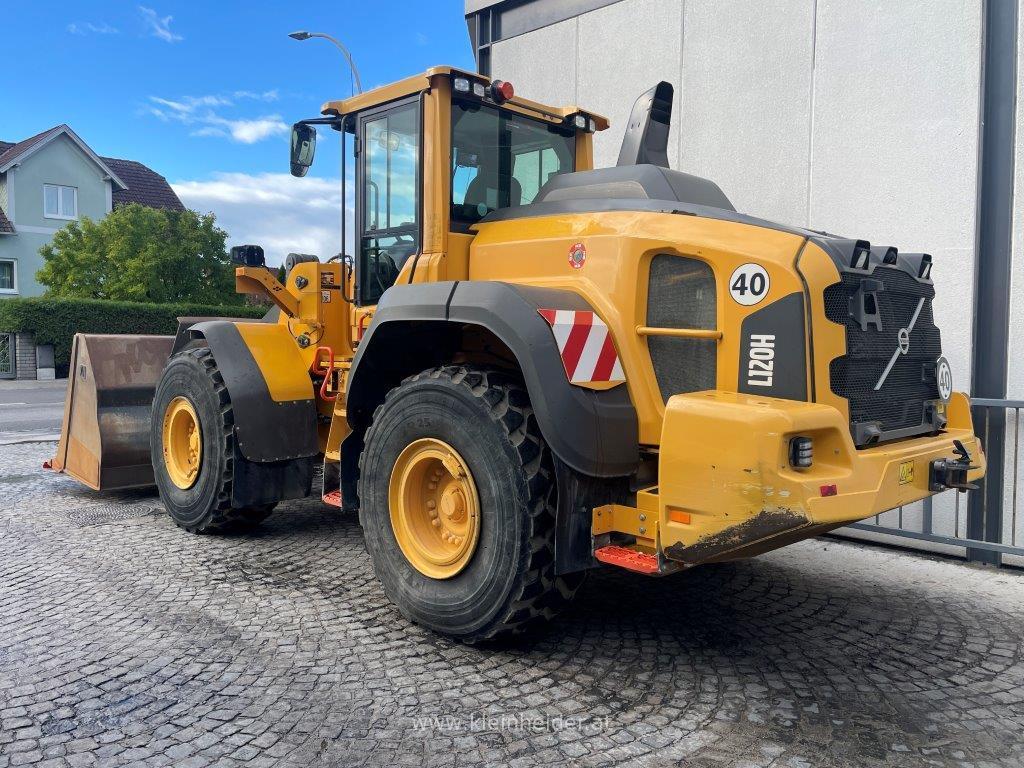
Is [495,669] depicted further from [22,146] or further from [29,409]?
[22,146]

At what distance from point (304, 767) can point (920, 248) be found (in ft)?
16.9

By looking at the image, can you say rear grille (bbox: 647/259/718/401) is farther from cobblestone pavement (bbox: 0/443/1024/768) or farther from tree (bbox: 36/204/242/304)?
tree (bbox: 36/204/242/304)

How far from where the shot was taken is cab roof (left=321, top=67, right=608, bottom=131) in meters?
4.48

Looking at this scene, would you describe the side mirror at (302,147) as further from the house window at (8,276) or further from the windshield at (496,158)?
the house window at (8,276)

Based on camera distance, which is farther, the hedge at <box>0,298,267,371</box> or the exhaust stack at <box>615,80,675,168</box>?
the hedge at <box>0,298,267,371</box>

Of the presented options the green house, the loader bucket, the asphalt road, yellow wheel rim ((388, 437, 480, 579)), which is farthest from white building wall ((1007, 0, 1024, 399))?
the green house

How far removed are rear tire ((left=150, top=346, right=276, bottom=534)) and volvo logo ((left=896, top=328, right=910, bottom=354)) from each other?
3956mm

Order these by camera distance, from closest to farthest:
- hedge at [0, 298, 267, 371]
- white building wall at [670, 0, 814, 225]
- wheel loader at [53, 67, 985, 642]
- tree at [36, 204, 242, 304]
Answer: wheel loader at [53, 67, 985, 642], white building wall at [670, 0, 814, 225], hedge at [0, 298, 267, 371], tree at [36, 204, 242, 304]

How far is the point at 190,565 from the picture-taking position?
16.1 feet

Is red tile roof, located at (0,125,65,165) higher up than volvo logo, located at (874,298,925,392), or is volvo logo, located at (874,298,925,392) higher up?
red tile roof, located at (0,125,65,165)

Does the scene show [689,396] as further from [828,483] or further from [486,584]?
[486,584]

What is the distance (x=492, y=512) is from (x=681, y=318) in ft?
3.87

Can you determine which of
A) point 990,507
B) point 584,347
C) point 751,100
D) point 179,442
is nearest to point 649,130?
point 584,347
